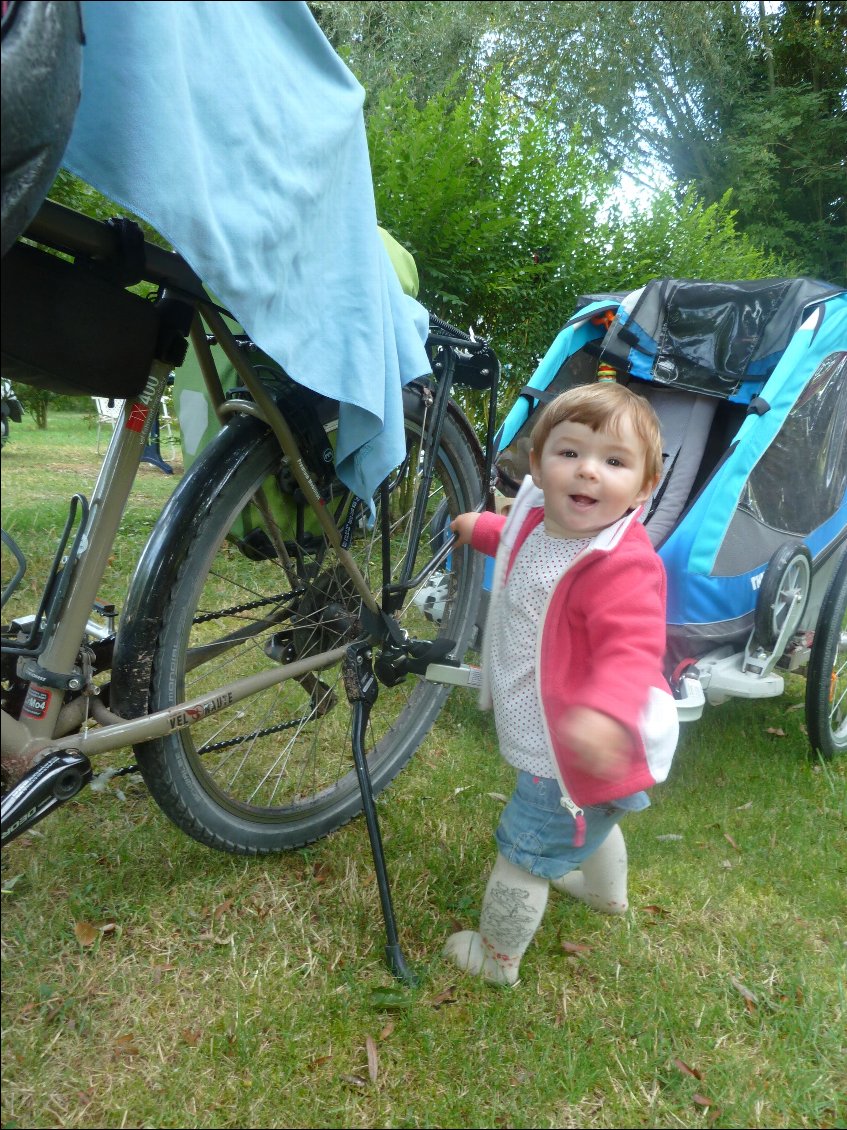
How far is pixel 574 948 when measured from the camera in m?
1.72

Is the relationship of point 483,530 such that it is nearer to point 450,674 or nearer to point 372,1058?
point 450,674

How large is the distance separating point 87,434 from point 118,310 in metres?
0.49

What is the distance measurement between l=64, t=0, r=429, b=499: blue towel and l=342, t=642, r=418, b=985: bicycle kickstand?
1.57ft

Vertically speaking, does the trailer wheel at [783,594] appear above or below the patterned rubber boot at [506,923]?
above

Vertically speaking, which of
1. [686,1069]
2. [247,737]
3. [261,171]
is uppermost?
[261,171]

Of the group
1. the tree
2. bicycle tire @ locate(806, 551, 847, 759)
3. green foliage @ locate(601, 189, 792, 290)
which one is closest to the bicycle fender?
bicycle tire @ locate(806, 551, 847, 759)

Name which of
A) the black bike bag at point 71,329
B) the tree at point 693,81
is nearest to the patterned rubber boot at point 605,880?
the black bike bag at point 71,329

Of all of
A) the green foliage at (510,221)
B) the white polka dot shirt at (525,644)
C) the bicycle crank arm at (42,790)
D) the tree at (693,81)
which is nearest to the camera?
the bicycle crank arm at (42,790)

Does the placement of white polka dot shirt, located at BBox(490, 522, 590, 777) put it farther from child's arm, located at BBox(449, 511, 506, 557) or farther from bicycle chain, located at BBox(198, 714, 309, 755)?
bicycle chain, located at BBox(198, 714, 309, 755)

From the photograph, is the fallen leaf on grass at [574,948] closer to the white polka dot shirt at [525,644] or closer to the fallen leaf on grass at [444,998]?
the fallen leaf on grass at [444,998]

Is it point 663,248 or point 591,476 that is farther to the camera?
point 663,248

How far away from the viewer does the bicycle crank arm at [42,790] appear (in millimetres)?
1284

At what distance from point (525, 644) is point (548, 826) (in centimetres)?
34

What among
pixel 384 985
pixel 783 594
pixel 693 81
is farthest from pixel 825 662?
pixel 693 81
